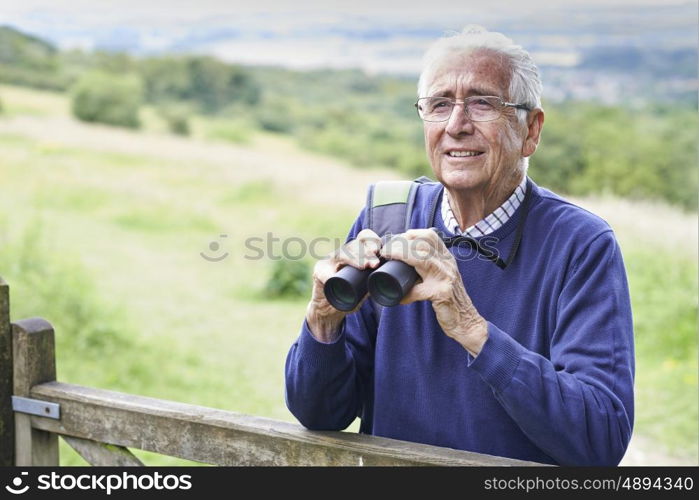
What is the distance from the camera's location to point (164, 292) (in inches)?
366

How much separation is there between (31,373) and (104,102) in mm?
17068

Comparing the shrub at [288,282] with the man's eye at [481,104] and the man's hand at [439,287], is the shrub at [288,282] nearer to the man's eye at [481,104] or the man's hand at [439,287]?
the man's eye at [481,104]

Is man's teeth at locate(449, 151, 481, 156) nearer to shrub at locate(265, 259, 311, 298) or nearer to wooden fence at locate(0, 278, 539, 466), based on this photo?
wooden fence at locate(0, 278, 539, 466)

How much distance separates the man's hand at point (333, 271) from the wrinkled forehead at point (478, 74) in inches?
17.6

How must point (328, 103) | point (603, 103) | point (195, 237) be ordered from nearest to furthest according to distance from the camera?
point (195, 237), point (603, 103), point (328, 103)

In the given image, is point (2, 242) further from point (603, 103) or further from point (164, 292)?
point (603, 103)

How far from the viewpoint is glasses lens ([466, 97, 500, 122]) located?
1.92 meters

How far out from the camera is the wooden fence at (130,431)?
1797 mm

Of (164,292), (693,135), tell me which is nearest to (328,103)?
(693,135)

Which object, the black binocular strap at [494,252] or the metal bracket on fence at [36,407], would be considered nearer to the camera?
the black binocular strap at [494,252]

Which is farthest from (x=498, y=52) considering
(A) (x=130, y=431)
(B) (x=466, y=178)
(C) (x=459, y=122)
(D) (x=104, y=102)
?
(D) (x=104, y=102)

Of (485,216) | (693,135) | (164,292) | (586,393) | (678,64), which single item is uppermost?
(678,64)

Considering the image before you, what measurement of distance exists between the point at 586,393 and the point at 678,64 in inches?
600

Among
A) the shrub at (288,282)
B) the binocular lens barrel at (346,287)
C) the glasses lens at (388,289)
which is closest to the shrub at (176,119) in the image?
the shrub at (288,282)
